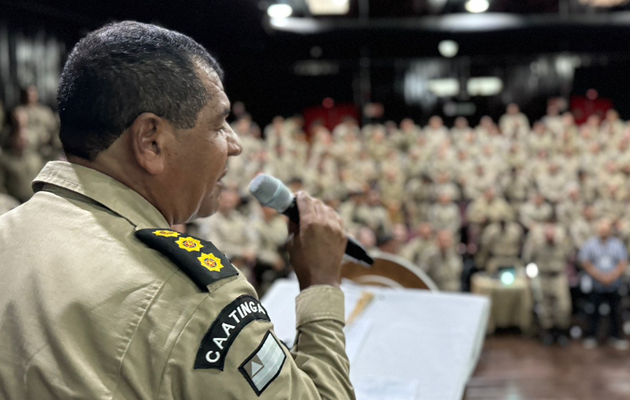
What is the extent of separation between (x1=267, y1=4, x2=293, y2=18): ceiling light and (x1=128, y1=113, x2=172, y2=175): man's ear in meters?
9.44

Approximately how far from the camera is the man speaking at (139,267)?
65 cm

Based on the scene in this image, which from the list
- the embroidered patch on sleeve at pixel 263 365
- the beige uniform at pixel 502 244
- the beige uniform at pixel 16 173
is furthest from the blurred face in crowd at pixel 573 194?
the embroidered patch on sleeve at pixel 263 365

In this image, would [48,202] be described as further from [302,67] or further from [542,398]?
[302,67]

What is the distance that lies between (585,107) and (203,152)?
507 inches

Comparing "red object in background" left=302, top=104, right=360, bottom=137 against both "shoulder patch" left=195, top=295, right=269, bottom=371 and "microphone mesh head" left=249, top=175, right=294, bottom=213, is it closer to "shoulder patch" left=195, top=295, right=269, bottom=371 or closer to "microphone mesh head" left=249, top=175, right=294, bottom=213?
"microphone mesh head" left=249, top=175, right=294, bottom=213

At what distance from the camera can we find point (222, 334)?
2.17ft

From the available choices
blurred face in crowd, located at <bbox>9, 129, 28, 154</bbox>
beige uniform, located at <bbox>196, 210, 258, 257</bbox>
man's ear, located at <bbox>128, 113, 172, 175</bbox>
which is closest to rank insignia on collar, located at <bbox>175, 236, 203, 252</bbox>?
man's ear, located at <bbox>128, 113, 172, 175</bbox>

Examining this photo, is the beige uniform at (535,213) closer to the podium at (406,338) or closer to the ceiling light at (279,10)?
the ceiling light at (279,10)

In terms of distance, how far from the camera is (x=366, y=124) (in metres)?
12.5

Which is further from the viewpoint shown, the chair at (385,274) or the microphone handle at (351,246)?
the chair at (385,274)

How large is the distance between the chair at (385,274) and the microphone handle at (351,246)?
0.84 m

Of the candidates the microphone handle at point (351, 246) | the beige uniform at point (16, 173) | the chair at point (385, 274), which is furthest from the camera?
the beige uniform at point (16, 173)

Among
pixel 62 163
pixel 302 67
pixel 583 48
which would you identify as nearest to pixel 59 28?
pixel 302 67

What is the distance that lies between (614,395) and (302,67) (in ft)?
29.3
